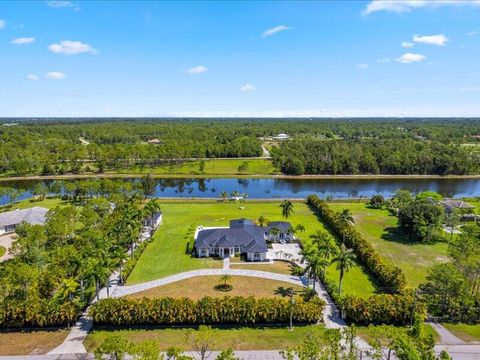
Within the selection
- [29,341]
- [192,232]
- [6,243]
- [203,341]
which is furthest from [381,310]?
[6,243]

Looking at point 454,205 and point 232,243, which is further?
point 454,205

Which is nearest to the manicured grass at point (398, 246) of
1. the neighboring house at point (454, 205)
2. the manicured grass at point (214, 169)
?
the neighboring house at point (454, 205)

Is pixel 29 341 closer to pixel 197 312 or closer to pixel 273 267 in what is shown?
pixel 197 312

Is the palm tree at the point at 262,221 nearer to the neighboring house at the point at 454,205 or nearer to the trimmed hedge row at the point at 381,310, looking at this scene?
the trimmed hedge row at the point at 381,310

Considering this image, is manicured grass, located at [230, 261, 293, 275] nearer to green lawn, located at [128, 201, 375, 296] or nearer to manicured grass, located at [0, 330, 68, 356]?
green lawn, located at [128, 201, 375, 296]

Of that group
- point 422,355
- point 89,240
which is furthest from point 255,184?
point 422,355
